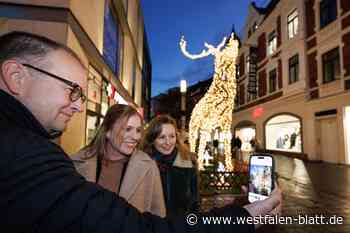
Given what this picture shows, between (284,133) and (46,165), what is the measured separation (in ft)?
65.5

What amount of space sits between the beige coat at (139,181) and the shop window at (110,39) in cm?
689

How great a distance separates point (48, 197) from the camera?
67cm

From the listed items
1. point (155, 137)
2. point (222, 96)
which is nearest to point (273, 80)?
point (222, 96)

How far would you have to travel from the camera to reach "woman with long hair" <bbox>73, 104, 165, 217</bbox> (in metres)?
2.07

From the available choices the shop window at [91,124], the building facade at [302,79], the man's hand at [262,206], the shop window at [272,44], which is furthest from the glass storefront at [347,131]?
the man's hand at [262,206]

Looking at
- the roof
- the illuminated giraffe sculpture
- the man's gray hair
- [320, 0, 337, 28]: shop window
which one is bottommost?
the man's gray hair

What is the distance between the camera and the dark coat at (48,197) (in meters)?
0.66

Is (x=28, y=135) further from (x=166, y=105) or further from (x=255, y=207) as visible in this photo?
(x=166, y=105)

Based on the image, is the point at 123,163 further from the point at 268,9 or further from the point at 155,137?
the point at 268,9

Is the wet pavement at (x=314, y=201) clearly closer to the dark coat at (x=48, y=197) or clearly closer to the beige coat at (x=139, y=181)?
the beige coat at (x=139, y=181)

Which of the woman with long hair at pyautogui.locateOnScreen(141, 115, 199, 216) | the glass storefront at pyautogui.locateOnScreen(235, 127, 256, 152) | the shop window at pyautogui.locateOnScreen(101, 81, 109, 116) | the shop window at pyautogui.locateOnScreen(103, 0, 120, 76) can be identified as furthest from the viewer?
the glass storefront at pyautogui.locateOnScreen(235, 127, 256, 152)

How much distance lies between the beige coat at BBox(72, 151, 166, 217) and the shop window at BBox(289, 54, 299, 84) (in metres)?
17.7

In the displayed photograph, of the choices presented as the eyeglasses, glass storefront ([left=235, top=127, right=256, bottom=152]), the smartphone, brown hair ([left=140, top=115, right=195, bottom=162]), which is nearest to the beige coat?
brown hair ([left=140, top=115, right=195, bottom=162])

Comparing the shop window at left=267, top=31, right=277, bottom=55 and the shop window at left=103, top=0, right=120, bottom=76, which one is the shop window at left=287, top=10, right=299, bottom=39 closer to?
the shop window at left=267, top=31, right=277, bottom=55
